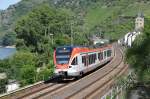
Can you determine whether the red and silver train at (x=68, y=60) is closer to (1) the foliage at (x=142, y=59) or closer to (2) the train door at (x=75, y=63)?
(2) the train door at (x=75, y=63)

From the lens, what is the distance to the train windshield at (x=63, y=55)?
36750 mm

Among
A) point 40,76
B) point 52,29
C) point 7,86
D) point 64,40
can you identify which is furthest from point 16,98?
point 52,29

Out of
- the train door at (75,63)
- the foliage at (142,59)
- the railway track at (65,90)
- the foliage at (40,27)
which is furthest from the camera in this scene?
the foliage at (40,27)

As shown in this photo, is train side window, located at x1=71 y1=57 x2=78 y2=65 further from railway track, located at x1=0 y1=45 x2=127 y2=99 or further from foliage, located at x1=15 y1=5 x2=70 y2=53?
foliage, located at x1=15 y1=5 x2=70 y2=53

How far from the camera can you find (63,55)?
37.0m

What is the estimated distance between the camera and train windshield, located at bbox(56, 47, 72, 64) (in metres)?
36.8

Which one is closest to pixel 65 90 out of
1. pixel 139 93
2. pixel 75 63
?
pixel 75 63

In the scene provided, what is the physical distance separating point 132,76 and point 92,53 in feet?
111

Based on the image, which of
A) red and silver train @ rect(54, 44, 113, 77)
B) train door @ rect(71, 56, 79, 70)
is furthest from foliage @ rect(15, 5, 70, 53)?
train door @ rect(71, 56, 79, 70)

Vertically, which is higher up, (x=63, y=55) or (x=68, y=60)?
(x=63, y=55)

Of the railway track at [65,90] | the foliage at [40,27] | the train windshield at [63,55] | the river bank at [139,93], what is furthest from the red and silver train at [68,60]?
the foliage at [40,27]

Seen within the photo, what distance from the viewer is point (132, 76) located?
1184cm

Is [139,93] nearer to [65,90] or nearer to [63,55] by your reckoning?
[65,90]

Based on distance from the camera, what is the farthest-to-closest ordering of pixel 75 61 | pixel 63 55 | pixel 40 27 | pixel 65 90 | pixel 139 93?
pixel 40 27 → pixel 75 61 → pixel 63 55 → pixel 65 90 → pixel 139 93
